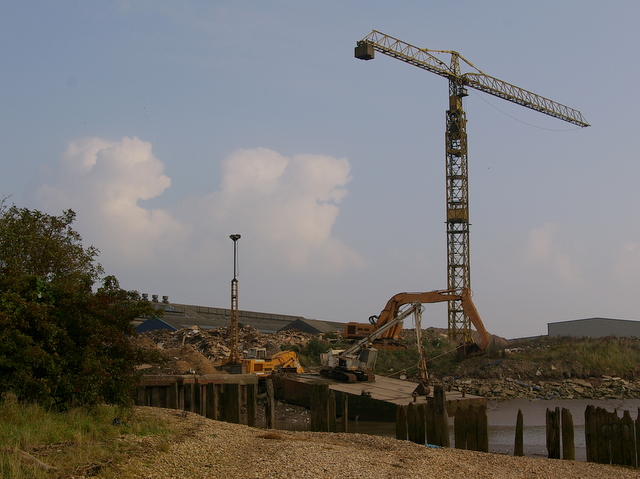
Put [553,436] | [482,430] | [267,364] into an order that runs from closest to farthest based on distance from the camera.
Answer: [553,436] < [482,430] < [267,364]

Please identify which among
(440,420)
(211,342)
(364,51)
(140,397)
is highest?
(364,51)

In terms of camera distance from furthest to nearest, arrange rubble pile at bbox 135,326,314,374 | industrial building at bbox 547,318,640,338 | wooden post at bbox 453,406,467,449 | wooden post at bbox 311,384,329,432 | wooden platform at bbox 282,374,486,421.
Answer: industrial building at bbox 547,318,640,338, rubble pile at bbox 135,326,314,374, wooden platform at bbox 282,374,486,421, wooden post at bbox 311,384,329,432, wooden post at bbox 453,406,467,449

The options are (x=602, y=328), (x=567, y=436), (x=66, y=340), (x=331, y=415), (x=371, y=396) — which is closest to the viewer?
(x=66, y=340)

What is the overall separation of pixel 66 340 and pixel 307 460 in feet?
21.4

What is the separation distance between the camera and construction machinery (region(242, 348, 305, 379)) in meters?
35.3

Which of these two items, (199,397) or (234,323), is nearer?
(199,397)

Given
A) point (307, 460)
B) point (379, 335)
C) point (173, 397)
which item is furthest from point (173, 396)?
point (379, 335)

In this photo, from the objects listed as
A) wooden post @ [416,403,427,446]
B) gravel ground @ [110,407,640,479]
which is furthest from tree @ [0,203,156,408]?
wooden post @ [416,403,427,446]

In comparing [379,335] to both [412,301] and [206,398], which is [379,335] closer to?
[412,301]

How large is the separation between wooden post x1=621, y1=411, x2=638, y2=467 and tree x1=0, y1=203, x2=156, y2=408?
40.0ft

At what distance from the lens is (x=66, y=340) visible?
55.6ft

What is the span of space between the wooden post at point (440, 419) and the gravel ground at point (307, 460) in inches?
61.5

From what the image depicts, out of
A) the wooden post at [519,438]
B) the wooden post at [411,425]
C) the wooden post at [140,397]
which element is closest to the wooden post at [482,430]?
the wooden post at [519,438]

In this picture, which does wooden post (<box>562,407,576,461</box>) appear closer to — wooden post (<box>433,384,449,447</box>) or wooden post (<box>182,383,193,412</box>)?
wooden post (<box>433,384,449,447</box>)
